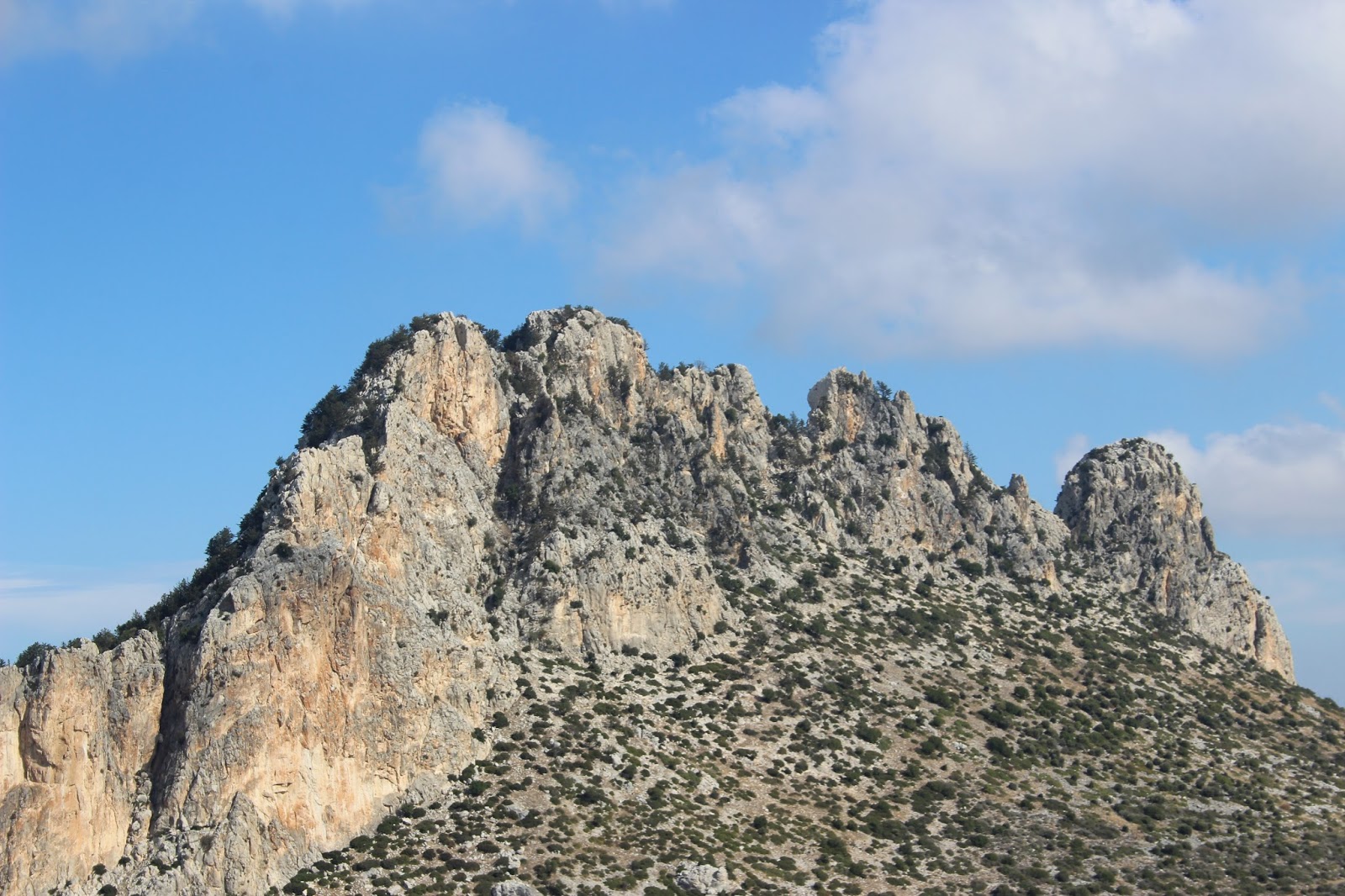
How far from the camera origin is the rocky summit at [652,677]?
10081 cm

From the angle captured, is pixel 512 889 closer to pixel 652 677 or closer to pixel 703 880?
pixel 703 880

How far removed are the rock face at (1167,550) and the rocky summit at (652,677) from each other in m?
0.40

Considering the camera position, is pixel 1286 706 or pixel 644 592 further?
pixel 1286 706

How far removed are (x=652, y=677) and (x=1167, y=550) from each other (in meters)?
75.2

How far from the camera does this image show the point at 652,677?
127750 millimetres

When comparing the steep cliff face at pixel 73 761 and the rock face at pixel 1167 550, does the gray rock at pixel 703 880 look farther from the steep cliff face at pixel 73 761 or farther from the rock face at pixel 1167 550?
the rock face at pixel 1167 550

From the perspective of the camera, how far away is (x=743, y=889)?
10438 centimetres

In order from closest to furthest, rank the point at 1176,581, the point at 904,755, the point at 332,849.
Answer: the point at 332,849
the point at 904,755
the point at 1176,581

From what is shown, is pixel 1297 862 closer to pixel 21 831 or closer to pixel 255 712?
pixel 255 712

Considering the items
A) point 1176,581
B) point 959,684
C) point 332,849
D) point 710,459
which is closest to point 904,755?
point 959,684

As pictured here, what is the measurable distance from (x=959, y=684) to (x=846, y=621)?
11.7 m

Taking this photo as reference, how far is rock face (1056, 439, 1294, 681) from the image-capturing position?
174500mm

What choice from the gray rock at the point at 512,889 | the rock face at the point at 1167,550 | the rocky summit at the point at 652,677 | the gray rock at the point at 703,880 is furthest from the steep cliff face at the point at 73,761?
the rock face at the point at 1167,550

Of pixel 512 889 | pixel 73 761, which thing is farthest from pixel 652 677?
pixel 73 761
